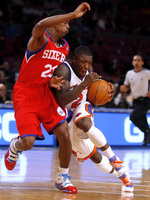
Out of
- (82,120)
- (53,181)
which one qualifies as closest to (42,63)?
(82,120)

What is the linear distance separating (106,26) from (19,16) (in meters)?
3.67

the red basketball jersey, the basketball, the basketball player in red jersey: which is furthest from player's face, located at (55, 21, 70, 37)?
the basketball

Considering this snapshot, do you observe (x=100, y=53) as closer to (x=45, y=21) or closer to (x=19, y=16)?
(x=19, y=16)

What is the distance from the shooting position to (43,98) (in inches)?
171

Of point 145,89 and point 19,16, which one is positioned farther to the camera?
point 19,16

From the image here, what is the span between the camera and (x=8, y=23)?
13289 millimetres

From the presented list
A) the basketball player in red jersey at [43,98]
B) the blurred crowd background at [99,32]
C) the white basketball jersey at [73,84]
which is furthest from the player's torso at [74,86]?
the blurred crowd background at [99,32]

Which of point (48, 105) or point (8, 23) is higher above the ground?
point (8, 23)

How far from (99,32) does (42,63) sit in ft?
35.5

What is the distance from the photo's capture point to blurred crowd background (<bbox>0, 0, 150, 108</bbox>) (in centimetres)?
1262

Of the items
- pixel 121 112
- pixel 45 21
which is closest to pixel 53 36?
pixel 45 21

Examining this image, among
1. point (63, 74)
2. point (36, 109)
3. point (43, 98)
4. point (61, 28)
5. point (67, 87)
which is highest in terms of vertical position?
point (61, 28)

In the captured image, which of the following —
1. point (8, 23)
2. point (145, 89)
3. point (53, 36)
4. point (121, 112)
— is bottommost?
point (121, 112)

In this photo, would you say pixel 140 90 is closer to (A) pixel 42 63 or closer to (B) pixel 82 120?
(B) pixel 82 120
